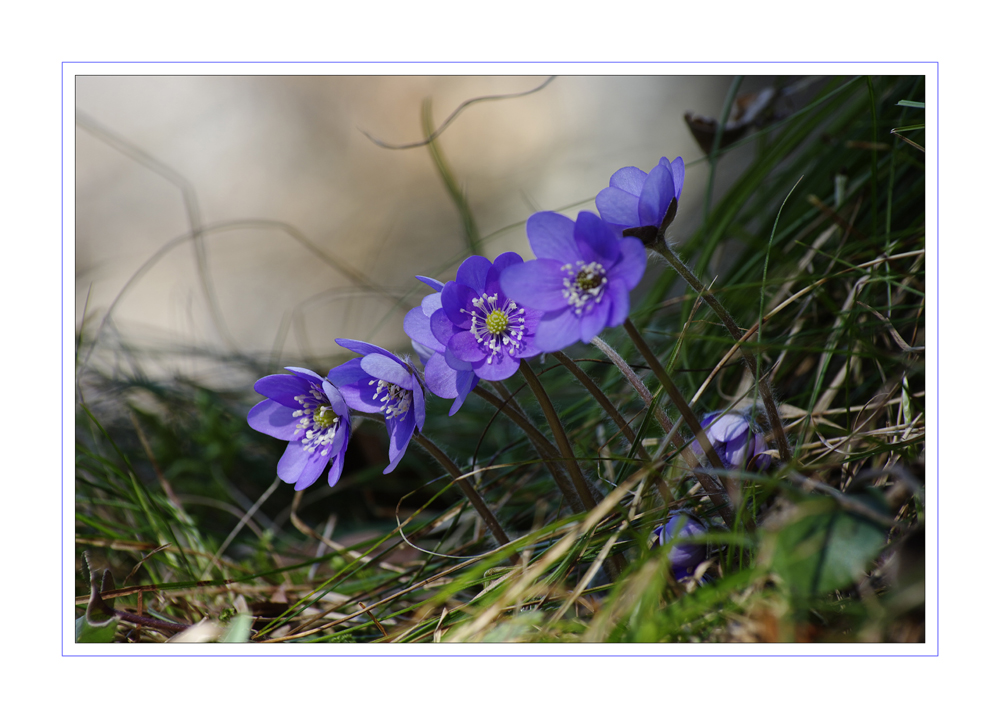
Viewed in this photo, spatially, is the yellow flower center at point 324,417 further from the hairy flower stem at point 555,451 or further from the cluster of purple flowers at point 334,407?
the hairy flower stem at point 555,451

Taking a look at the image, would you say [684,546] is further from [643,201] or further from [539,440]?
[643,201]

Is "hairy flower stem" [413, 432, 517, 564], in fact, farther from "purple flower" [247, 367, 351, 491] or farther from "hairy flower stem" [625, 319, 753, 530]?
"hairy flower stem" [625, 319, 753, 530]
